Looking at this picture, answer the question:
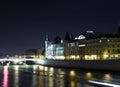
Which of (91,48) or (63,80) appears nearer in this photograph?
(63,80)

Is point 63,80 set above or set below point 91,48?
below

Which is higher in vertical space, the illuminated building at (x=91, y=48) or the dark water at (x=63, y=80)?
the illuminated building at (x=91, y=48)

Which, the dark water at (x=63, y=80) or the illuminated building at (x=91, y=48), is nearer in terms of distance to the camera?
the dark water at (x=63, y=80)

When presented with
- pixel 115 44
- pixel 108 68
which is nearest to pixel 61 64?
pixel 115 44

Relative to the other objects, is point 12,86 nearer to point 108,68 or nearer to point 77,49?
point 108,68

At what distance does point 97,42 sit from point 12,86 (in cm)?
8059

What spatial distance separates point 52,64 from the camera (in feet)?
406

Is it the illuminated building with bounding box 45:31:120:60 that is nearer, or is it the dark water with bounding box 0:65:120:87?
the dark water with bounding box 0:65:120:87

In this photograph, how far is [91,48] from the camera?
4921 inches

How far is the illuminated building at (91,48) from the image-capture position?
114500 millimetres

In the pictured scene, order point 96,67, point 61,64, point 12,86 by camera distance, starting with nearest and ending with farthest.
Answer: point 12,86
point 96,67
point 61,64

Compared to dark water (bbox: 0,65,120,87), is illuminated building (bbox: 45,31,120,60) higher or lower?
higher

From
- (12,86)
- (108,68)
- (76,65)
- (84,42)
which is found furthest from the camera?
(84,42)

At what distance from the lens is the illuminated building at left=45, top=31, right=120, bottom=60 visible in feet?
376
